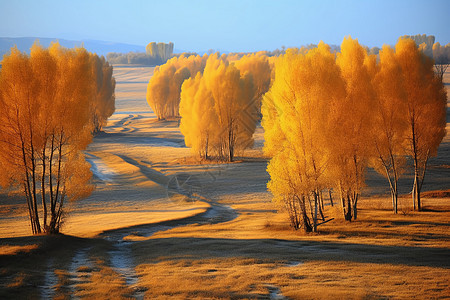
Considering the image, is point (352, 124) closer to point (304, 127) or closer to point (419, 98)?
point (304, 127)

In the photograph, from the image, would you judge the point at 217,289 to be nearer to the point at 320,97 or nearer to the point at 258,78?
the point at 320,97

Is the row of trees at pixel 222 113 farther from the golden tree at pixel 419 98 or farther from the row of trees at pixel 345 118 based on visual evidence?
the golden tree at pixel 419 98

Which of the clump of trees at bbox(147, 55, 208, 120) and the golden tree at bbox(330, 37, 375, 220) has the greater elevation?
the clump of trees at bbox(147, 55, 208, 120)

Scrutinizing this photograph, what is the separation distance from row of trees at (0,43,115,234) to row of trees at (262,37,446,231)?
9069 mm

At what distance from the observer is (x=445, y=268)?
38.6 feet

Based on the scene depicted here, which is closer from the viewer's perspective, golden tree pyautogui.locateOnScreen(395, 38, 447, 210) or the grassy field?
the grassy field

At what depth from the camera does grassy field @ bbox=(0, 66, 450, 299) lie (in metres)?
10.8

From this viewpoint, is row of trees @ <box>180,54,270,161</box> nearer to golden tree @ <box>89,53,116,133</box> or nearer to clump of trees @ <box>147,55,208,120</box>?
golden tree @ <box>89,53,116,133</box>

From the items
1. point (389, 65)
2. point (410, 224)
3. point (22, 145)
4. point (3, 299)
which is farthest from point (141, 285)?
point (389, 65)

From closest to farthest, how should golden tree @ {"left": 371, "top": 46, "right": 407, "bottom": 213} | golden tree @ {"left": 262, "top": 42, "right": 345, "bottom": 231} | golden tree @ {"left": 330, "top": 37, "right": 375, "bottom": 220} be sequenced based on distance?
golden tree @ {"left": 262, "top": 42, "right": 345, "bottom": 231} < golden tree @ {"left": 330, "top": 37, "right": 375, "bottom": 220} < golden tree @ {"left": 371, "top": 46, "right": 407, "bottom": 213}

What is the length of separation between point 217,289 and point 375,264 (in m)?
5.09

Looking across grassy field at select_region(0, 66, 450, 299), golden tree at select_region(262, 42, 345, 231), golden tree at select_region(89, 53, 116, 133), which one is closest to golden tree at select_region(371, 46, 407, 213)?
grassy field at select_region(0, 66, 450, 299)

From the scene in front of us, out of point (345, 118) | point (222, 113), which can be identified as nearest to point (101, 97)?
point (222, 113)

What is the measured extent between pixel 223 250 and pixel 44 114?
9.88m
